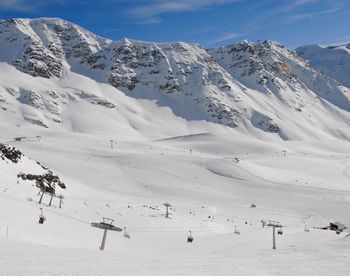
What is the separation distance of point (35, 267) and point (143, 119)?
181 m

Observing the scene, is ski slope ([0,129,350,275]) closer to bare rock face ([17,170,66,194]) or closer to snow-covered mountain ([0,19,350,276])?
snow-covered mountain ([0,19,350,276])

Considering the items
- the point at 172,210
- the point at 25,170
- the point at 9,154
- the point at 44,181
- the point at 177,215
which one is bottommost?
the point at 177,215

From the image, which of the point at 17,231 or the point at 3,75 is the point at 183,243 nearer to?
the point at 17,231

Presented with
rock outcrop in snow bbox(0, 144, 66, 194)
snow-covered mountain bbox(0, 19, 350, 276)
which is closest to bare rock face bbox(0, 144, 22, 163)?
rock outcrop in snow bbox(0, 144, 66, 194)

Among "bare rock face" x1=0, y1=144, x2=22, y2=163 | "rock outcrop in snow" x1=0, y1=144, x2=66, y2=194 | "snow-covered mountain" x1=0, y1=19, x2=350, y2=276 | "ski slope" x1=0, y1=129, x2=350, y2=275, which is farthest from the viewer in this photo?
"bare rock face" x1=0, y1=144, x2=22, y2=163

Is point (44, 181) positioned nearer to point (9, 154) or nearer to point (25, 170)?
point (25, 170)

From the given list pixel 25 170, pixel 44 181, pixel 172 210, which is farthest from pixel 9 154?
pixel 172 210

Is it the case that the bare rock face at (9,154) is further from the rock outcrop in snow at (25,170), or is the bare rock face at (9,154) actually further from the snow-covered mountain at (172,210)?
the snow-covered mountain at (172,210)

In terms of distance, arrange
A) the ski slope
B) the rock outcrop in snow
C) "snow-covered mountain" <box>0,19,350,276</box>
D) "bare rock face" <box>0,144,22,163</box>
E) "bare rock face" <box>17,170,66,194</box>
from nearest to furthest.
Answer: the ski slope → "snow-covered mountain" <box>0,19,350,276</box> → "bare rock face" <box>17,170,66,194</box> → the rock outcrop in snow → "bare rock face" <box>0,144,22,163</box>

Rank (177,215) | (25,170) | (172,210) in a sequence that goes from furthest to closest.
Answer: (172,210)
(25,170)
(177,215)

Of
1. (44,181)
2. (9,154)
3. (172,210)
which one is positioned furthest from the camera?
(9,154)

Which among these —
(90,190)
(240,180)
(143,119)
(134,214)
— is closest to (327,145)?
(143,119)

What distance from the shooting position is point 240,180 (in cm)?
7594

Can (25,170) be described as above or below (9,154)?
below
